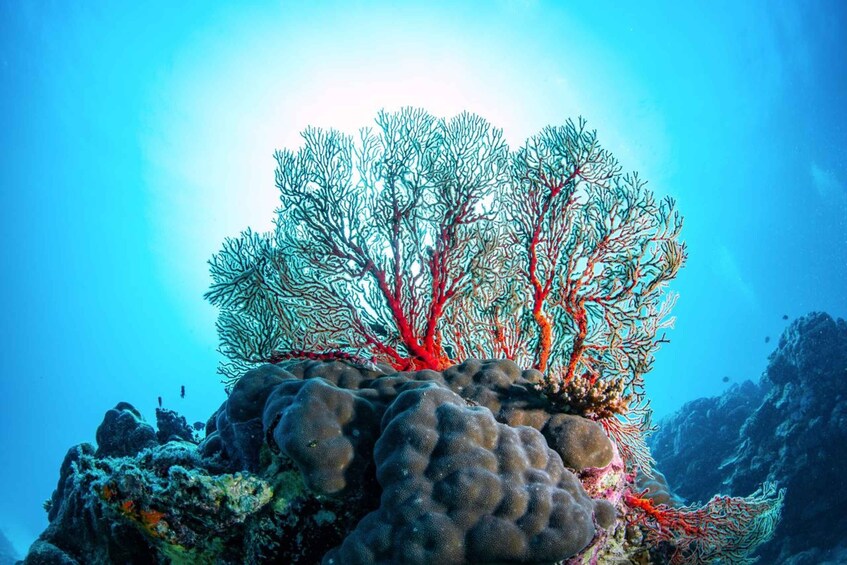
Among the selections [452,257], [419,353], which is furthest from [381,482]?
[452,257]

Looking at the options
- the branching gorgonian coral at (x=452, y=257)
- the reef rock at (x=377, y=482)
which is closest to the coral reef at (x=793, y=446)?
the branching gorgonian coral at (x=452, y=257)

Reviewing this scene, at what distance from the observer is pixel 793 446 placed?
13820 millimetres

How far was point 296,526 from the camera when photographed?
3.20 m

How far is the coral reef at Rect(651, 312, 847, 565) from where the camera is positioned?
12.7m

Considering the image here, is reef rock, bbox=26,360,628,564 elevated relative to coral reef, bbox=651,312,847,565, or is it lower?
lower

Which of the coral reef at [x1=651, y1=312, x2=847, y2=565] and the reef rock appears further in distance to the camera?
the coral reef at [x1=651, y1=312, x2=847, y2=565]

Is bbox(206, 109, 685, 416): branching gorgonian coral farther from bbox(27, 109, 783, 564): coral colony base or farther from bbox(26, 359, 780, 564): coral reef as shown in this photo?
bbox(26, 359, 780, 564): coral reef

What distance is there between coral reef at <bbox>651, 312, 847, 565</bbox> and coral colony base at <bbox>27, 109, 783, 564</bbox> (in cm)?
1104

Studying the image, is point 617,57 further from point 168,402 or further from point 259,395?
point 168,402

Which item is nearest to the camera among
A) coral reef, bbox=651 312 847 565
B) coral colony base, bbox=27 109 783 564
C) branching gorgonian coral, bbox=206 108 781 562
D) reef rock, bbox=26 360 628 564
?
reef rock, bbox=26 360 628 564

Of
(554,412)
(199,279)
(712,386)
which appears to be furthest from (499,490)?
(199,279)

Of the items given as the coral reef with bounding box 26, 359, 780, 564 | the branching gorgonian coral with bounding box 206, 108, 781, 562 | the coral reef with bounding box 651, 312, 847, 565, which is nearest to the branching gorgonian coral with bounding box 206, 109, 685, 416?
the branching gorgonian coral with bounding box 206, 108, 781, 562

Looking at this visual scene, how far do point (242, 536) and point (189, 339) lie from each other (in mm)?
159527

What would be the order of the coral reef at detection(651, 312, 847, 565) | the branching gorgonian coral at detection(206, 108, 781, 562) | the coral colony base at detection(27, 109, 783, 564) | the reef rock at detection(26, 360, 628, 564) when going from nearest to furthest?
the reef rock at detection(26, 360, 628, 564), the coral colony base at detection(27, 109, 783, 564), the branching gorgonian coral at detection(206, 108, 781, 562), the coral reef at detection(651, 312, 847, 565)
